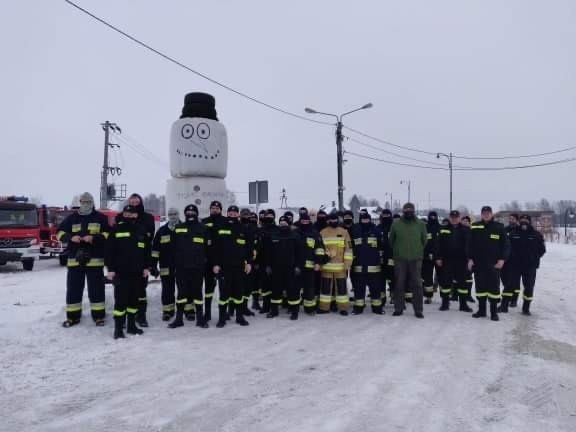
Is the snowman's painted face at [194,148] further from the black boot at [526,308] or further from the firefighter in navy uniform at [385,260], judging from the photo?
the black boot at [526,308]

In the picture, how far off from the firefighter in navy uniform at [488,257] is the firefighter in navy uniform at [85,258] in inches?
238

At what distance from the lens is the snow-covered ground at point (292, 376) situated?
137 inches

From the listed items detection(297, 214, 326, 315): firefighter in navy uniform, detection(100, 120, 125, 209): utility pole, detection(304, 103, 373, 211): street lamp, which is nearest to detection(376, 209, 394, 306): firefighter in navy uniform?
detection(297, 214, 326, 315): firefighter in navy uniform

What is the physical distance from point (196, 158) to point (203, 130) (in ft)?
2.39

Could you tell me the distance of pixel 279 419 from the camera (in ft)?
11.4

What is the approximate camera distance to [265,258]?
293 inches

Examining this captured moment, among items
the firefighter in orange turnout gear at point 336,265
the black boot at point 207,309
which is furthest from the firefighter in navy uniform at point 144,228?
the firefighter in orange turnout gear at point 336,265

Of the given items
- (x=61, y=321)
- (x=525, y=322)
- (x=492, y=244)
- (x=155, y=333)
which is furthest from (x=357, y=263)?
(x=61, y=321)

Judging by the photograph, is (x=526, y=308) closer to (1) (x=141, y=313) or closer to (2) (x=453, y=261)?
(2) (x=453, y=261)

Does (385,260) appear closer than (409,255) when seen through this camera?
No

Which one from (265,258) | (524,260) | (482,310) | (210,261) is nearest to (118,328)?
(210,261)

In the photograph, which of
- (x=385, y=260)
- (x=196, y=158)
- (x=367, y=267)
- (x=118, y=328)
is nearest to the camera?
(x=118, y=328)

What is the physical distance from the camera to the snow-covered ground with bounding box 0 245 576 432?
137 inches

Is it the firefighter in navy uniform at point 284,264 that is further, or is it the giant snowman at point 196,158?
the giant snowman at point 196,158
